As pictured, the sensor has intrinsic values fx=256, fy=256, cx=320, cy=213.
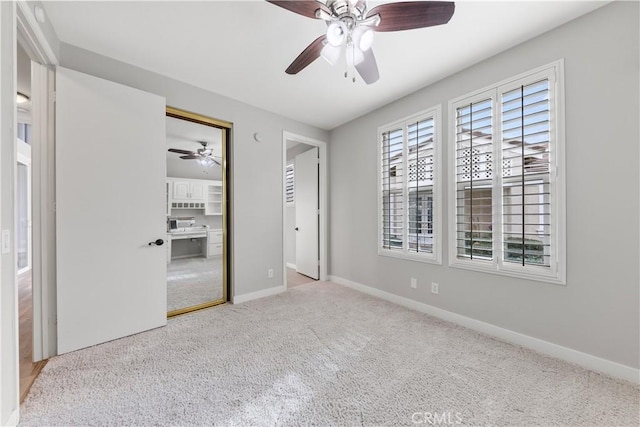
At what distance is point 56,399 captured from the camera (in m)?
1.60

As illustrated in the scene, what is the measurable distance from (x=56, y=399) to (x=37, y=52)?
2425 mm

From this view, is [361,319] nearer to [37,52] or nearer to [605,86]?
[605,86]

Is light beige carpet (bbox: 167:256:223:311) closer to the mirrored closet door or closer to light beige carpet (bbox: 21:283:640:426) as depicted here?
the mirrored closet door

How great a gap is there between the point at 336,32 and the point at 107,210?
93.5 inches

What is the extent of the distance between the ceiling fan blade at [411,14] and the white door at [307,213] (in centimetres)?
305

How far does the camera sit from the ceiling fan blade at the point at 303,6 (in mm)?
1376

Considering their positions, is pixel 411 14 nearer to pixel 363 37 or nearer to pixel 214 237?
pixel 363 37

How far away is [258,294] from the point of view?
139 inches

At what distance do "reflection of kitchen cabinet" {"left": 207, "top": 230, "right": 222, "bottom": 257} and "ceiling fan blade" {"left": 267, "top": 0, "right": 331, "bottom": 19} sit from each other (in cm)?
271

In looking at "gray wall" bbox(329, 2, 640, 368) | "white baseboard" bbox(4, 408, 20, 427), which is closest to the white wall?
"white baseboard" bbox(4, 408, 20, 427)

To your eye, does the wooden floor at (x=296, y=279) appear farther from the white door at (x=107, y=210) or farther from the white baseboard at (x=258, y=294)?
the white door at (x=107, y=210)

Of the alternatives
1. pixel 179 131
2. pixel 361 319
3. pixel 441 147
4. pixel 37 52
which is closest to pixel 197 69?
pixel 179 131

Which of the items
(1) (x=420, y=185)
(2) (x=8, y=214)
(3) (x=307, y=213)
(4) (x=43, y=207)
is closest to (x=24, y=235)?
(4) (x=43, y=207)

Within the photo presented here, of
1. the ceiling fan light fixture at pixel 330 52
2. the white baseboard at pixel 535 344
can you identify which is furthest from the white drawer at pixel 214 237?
the ceiling fan light fixture at pixel 330 52
